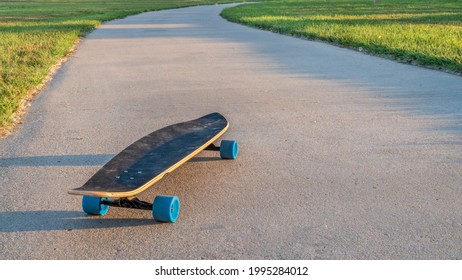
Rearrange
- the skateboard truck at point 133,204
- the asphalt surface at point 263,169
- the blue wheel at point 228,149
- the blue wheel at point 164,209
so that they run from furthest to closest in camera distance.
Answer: the blue wheel at point 228,149 → the skateboard truck at point 133,204 → the blue wheel at point 164,209 → the asphalt surface at point 263,169

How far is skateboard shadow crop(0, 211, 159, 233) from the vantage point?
412cm

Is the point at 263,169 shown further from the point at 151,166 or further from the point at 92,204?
the point at 92,204

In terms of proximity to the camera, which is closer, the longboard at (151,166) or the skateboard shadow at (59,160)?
the longboard at (151,166)

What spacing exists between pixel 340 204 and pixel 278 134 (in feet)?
7.06

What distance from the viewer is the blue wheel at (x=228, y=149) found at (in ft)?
18.2

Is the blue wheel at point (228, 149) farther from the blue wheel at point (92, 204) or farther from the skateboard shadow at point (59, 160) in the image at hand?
the blue wheel at point (92, 204)

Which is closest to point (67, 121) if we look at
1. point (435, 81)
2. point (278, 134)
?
point (278, 134)

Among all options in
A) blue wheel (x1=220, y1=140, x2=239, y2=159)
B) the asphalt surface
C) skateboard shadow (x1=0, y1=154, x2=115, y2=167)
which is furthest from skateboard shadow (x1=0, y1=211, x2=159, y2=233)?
blue wheel (x1=220, y1=140, x2=239, y2=159)

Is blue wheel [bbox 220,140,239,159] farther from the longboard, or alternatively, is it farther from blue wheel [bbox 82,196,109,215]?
blue wheel [bbox 82,196,109,215]

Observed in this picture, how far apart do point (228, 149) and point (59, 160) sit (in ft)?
4.61

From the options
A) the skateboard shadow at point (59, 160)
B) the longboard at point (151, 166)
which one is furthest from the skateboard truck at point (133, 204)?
the skateboard shadow at point (59, 160)

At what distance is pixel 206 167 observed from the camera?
5457mm

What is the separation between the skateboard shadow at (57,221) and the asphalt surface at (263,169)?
0.01 m
